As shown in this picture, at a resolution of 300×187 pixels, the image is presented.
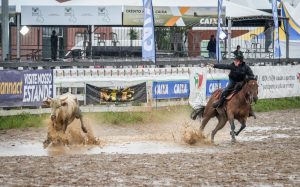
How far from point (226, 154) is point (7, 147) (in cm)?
475

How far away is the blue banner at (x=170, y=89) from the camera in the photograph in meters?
26.3

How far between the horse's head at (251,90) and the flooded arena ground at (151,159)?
992 mm

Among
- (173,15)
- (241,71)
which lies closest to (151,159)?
(241,71)

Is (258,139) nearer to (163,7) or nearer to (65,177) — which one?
(65,177)

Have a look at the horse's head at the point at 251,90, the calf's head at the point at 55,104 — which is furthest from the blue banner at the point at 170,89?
the calf's head at the point at 55,104

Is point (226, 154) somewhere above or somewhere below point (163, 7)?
below

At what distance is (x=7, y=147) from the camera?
18.2 meters

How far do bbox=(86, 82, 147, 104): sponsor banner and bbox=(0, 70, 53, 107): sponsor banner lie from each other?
1.35m

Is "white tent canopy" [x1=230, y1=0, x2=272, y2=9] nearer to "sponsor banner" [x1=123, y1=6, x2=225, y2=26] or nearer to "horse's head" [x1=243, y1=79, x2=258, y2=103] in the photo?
"sponsor banner" [x1=123, y1=6, x2=225, y2=26]

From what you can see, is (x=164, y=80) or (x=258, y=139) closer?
(x=258, y=139)

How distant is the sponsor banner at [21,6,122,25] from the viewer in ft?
109

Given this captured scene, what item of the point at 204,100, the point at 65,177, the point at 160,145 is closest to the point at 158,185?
the point at 65,177

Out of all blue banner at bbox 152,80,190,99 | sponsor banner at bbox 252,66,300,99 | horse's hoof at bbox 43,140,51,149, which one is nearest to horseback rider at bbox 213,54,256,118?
horse's hoof at bbox 43,140,51,149

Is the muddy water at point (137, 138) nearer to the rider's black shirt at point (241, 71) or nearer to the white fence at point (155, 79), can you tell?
the white fence at point (155, 79)
